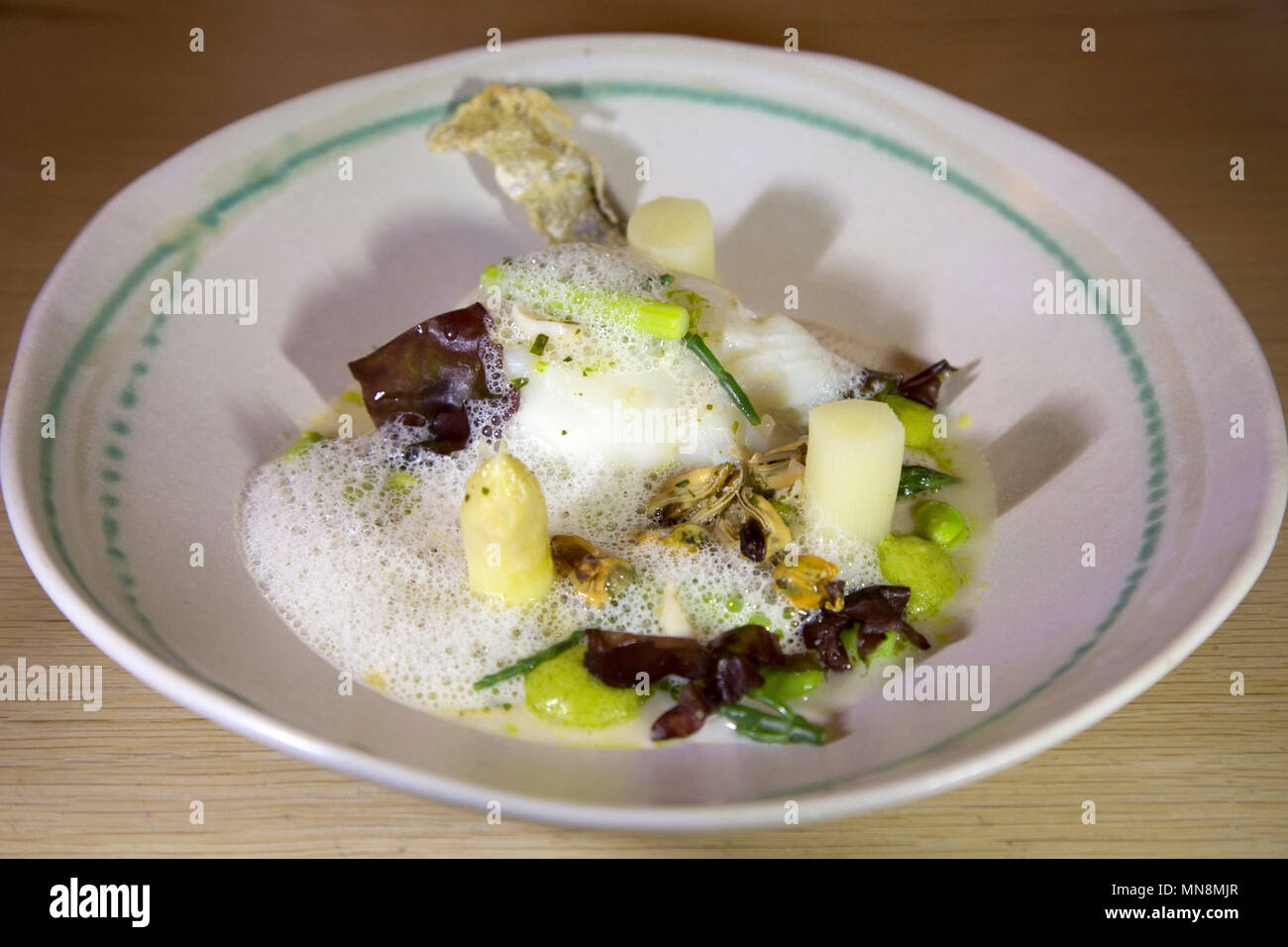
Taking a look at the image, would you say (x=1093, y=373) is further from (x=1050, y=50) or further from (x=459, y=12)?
(x=459, y=12)

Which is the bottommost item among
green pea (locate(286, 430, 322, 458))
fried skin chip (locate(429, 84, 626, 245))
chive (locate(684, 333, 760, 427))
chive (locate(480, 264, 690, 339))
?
green pea (locate(286, 430, 322, 458))

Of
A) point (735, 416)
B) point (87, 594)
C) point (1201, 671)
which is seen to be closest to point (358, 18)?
point (735, 416)

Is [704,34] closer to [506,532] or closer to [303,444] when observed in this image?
[303,444]

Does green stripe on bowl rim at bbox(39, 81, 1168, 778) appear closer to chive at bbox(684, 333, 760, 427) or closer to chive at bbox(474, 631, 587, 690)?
chive at bbox(474, 631, 587, 690)

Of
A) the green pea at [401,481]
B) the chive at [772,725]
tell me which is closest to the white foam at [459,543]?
the green pea at [401,481]

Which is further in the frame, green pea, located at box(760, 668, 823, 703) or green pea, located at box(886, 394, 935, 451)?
green pea, located at box(886, 394, 935, 451)

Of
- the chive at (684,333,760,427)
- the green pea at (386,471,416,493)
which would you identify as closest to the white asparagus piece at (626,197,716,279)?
the chive at (684,333,760,427)
